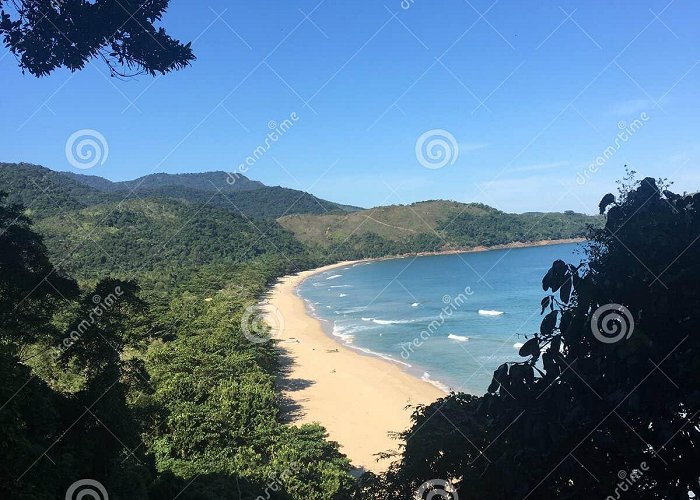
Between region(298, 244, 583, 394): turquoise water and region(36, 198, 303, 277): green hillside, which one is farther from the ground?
region(298, 244, 583, 394): turquoise water

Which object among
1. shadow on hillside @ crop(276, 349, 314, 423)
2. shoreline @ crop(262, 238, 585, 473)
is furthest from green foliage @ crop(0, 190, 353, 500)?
shoreline @ crop(262, 238, 585, 473)

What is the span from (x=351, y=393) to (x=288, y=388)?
4.00 meters

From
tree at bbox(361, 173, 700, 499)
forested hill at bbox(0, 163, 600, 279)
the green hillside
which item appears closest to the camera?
tree at bbox(361, 173, 700, 499)

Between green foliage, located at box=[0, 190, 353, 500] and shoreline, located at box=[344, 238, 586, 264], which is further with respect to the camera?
shoreline, located at box=[344, 238, 586, 264]

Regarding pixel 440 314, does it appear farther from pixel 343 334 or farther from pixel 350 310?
pixel 343 334

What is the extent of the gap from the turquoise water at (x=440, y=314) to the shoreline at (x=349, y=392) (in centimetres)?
185

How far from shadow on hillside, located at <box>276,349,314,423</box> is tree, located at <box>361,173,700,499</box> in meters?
20.0

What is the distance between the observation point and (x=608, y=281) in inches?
125

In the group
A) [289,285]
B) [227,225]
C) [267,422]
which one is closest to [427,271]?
[289,285]

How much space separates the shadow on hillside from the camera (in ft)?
74.1

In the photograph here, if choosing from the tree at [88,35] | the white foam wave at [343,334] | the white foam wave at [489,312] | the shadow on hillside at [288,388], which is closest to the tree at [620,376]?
the tree at [88,35]

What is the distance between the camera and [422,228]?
516 feet

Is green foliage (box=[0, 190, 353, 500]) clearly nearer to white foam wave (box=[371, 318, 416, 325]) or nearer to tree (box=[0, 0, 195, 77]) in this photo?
tree (box=[0, 0, 195, 77])

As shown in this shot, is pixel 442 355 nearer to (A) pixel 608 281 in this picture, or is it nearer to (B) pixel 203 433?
(B) pixel 203 433
